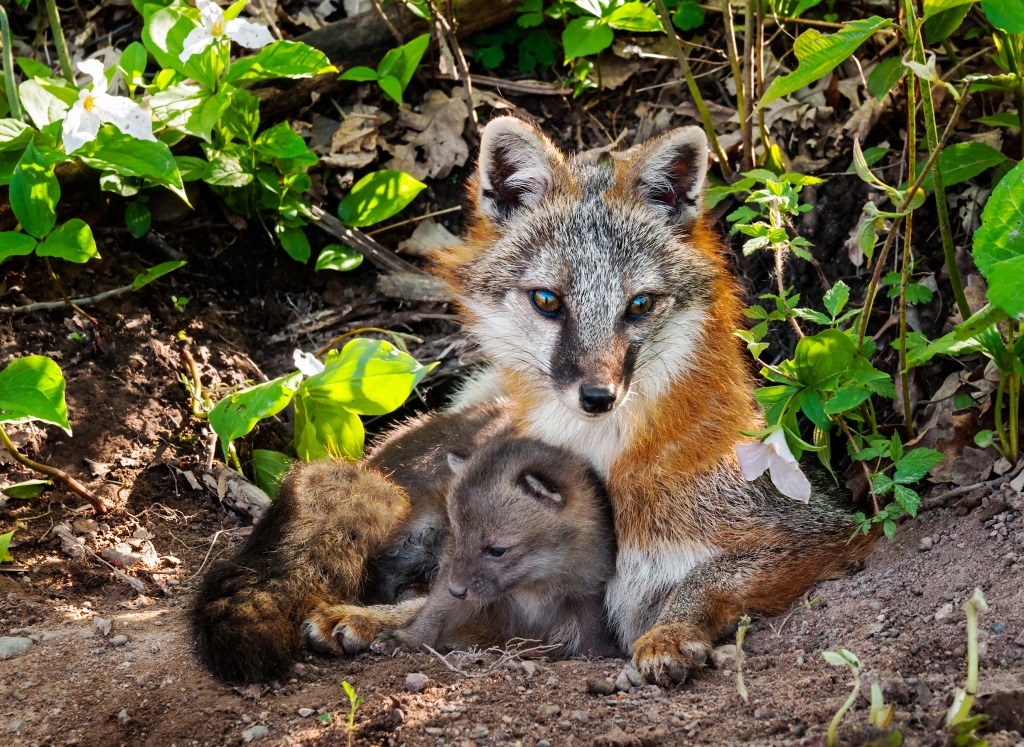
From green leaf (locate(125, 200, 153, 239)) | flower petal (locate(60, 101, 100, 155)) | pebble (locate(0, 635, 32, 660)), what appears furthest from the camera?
green leaf (locate(125, 200, 153, 239))

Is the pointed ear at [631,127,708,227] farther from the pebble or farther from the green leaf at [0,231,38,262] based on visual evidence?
the pebble

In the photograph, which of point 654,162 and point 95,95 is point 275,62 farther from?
point 654,162

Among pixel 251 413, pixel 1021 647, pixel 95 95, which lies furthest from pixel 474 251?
pixel 1021 647

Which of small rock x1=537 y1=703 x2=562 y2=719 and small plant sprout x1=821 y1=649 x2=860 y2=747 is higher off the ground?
Result: small plant sprout x1=821 y1=649 x2=860 y2=747

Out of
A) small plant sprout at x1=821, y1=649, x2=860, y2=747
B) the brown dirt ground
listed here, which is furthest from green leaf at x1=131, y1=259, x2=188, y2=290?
small plant sprout at x1=821, y1=649, x2=860, y2=747

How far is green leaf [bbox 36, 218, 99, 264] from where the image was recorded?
17.5 ft

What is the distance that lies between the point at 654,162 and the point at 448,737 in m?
3.14

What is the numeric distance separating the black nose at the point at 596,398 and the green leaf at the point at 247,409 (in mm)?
1779

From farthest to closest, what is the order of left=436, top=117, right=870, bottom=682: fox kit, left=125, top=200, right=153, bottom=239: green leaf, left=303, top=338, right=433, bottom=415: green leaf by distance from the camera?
left=125, top=200, right=153, bottom=239: green leaf
left=303, top=338, right=433, bottom=415: green leaf
left=436, top=117, right=870, bottom=682: fox kit

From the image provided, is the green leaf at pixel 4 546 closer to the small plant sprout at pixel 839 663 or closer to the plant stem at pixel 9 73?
the plant stem at pixel 9 73

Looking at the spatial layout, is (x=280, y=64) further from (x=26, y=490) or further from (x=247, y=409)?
(x=26, y=490)

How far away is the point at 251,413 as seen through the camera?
5305mm

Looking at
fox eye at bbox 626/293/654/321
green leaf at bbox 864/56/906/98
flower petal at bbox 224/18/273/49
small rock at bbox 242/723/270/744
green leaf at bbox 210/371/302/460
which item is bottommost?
small rock at bbox 242/723/270/744

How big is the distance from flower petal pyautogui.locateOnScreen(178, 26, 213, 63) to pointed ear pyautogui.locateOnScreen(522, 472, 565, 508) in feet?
10.8
